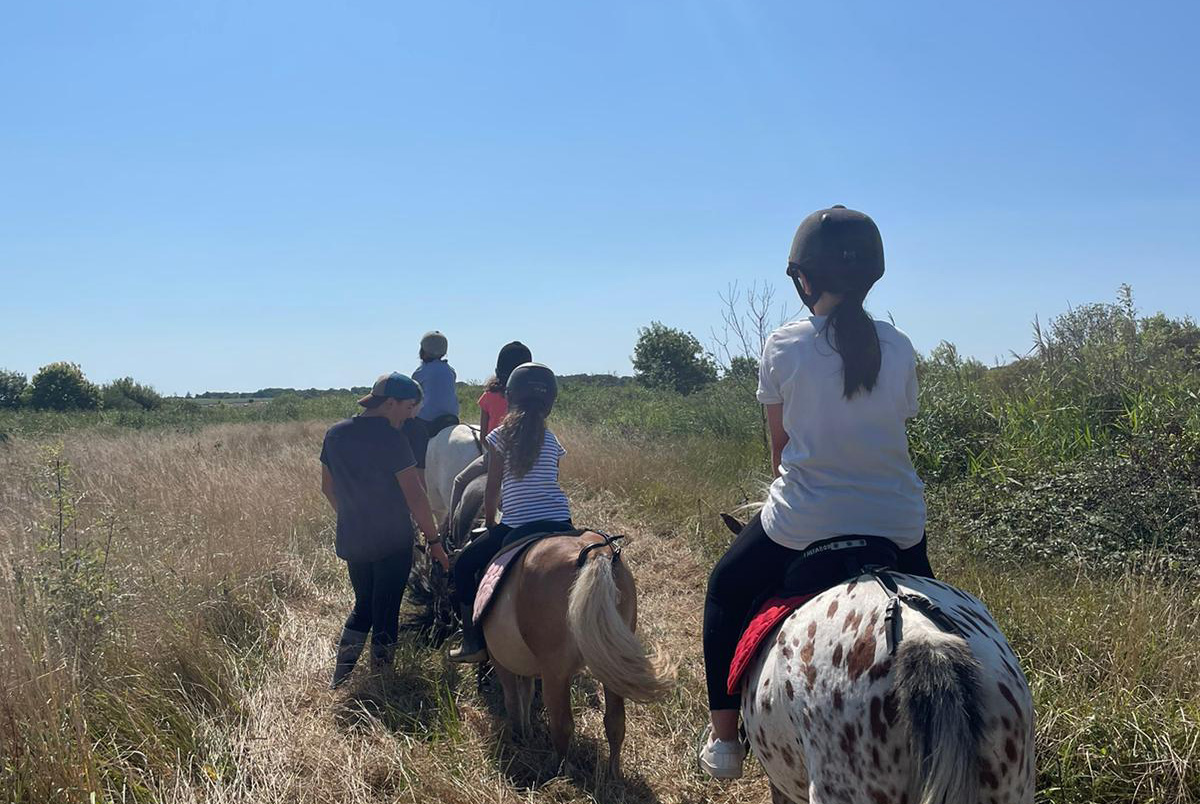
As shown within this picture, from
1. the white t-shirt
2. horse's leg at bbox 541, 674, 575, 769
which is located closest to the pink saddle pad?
horse's leg at bbox 541, 674, 575, 769

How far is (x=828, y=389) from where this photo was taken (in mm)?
2465

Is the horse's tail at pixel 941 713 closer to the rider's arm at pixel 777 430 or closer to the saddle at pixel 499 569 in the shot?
the rider's arm at pixel 777 430

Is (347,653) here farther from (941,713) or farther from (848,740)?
(941,713)

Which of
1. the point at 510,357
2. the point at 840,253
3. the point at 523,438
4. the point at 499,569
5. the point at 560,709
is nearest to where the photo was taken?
the point at 840,253

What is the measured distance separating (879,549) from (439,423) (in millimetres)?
6869

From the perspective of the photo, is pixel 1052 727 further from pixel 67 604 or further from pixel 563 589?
pixel 67 604

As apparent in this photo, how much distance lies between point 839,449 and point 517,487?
2474mm

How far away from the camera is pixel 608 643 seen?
11.2 feet

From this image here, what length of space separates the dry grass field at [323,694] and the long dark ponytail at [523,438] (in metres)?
1.34

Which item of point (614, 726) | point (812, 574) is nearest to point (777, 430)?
point (812, 574)

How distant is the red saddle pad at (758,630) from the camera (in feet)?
7.88

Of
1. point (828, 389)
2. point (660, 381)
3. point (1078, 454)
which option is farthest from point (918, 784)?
point (660, 381)

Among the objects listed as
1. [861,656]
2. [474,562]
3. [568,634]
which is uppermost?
[861,656]

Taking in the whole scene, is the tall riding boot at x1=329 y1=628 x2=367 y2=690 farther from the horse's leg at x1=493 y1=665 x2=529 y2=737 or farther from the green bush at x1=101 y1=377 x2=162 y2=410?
the green bush at x1=101 y1=377 x2=162 y2=410
